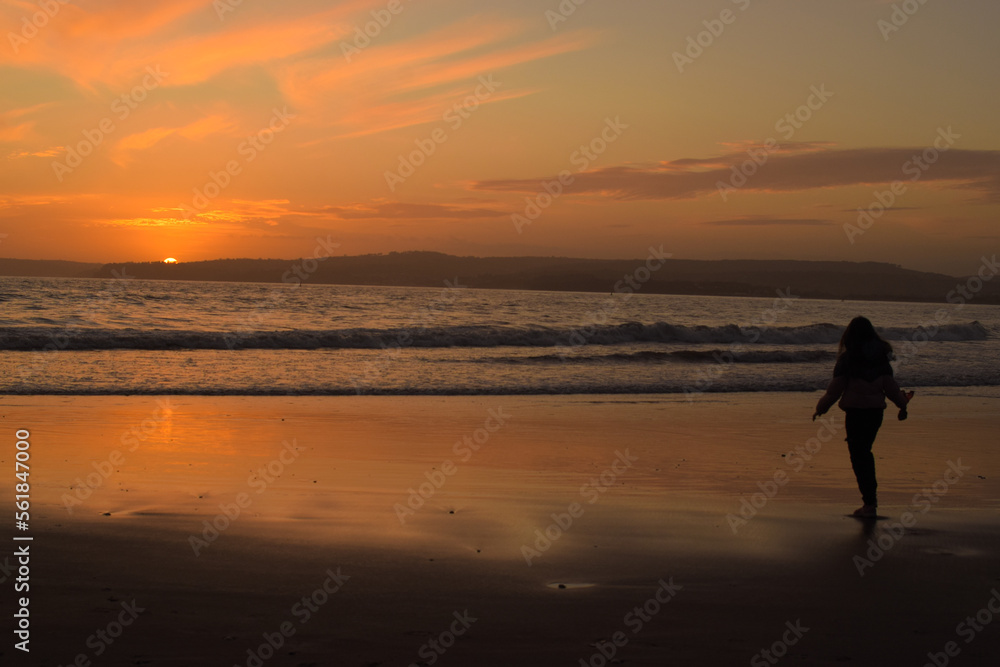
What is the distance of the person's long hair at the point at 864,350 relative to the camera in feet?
25.5

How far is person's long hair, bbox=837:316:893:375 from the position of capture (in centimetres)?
776

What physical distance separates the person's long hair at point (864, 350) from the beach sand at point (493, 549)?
1.35 meters

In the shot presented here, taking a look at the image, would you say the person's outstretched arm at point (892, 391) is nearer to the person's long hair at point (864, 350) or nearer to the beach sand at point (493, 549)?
the person's long hair at point (864, 350)

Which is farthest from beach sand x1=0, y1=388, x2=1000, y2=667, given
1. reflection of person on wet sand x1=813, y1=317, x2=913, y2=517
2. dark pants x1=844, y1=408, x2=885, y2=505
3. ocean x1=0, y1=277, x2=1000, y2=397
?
ocean x1=0, y1=277, x2=1000, y2=397

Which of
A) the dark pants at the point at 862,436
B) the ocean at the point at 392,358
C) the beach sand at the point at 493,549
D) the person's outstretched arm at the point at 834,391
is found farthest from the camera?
the ocean at the point at 392,358

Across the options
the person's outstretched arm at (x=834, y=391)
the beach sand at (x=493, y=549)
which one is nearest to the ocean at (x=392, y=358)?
the beach sand at (x=493, y=549)

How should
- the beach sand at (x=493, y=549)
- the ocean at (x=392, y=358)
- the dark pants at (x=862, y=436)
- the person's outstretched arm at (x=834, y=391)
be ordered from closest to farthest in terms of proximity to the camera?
the beach sand at (x=493, y=549) → the dark pants at (x=862, y=436) → the person's outstretched arm at (x=834, y=391) → the ocean at (x=392, y=358)

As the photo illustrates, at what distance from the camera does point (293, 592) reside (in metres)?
5.16

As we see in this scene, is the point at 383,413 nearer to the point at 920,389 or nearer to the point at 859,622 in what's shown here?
the point at 859,622

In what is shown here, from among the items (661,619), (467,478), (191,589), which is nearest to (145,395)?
(467,478)

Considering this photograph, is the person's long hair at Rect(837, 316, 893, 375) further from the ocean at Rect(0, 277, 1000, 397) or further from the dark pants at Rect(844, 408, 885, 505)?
the ocean at Rect(0, 277, 1000, 397)

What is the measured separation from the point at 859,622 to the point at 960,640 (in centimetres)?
51

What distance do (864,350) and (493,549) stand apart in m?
4.06

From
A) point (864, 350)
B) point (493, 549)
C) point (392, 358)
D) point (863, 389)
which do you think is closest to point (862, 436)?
point (863, 389)
